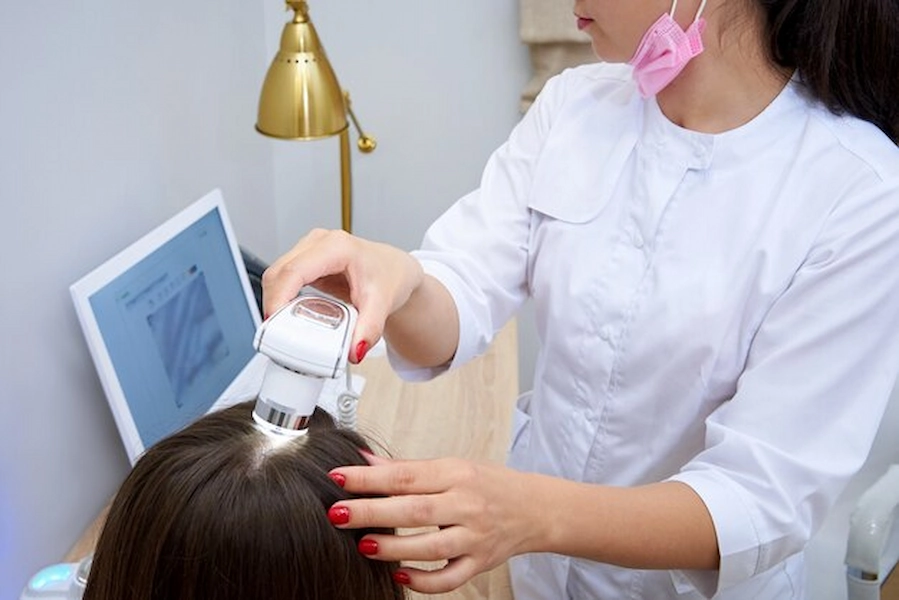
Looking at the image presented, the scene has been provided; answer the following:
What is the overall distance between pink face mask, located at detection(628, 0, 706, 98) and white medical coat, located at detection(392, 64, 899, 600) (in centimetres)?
7

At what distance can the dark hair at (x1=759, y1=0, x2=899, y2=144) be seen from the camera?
0.92 m

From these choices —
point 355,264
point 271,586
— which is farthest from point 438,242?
point 271,586

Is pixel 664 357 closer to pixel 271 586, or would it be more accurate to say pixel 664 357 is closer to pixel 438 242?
pixel 438 242

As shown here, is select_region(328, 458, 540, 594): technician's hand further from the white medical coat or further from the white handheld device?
the white handheld device

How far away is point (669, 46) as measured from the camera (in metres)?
0.95

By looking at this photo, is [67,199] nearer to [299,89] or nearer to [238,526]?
[299,89]

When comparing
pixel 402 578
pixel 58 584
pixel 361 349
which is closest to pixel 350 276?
pixel 361 349

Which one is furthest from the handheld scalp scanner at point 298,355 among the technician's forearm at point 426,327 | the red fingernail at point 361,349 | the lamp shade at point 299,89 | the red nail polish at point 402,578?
the lamp shade at point 299,89

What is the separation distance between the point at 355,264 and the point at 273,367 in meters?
0.19

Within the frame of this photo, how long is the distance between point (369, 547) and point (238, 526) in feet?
0.32

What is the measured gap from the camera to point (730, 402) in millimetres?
894

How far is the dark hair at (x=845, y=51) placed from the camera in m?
0.92

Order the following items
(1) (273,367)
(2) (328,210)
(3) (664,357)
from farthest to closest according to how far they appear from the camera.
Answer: (2) (328,210)
(3) (664,357)
(1) (273,367)

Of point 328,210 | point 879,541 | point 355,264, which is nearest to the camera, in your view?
point 355,264
